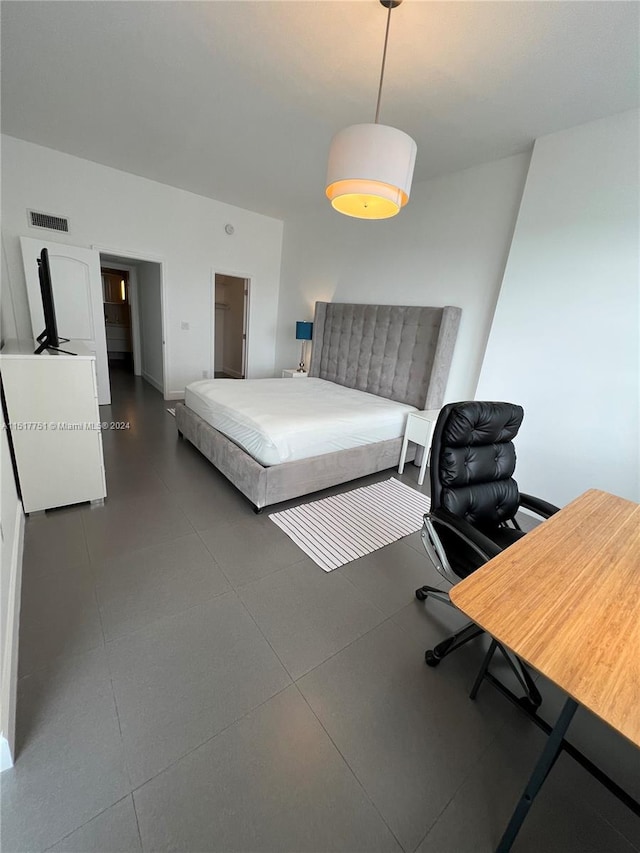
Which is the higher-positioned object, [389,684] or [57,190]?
[57,190]

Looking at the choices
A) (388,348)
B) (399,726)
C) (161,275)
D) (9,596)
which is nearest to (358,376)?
(388,348)

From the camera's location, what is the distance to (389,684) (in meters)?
1.41

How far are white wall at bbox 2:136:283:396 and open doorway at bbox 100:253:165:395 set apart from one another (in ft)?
0.89

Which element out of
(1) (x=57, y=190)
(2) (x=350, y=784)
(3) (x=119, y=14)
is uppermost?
(3) (x=119, y=14)

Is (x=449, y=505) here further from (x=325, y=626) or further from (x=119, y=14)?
(x=119, y=14)

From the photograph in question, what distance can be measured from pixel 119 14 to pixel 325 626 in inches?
139

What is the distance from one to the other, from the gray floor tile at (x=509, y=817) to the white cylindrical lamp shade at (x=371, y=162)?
8.09ft

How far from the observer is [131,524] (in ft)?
7.47

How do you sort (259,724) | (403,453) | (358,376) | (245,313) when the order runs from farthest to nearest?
(245,313) < (358,376) < (403,453) < (259,724)

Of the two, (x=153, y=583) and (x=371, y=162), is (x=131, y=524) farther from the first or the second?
(x=371, y=162)

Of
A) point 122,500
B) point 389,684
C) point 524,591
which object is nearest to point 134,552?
point 122,500

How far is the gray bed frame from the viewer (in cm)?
257

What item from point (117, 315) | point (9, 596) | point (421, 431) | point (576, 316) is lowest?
point (9, 596)

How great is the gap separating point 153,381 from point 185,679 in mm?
5530
